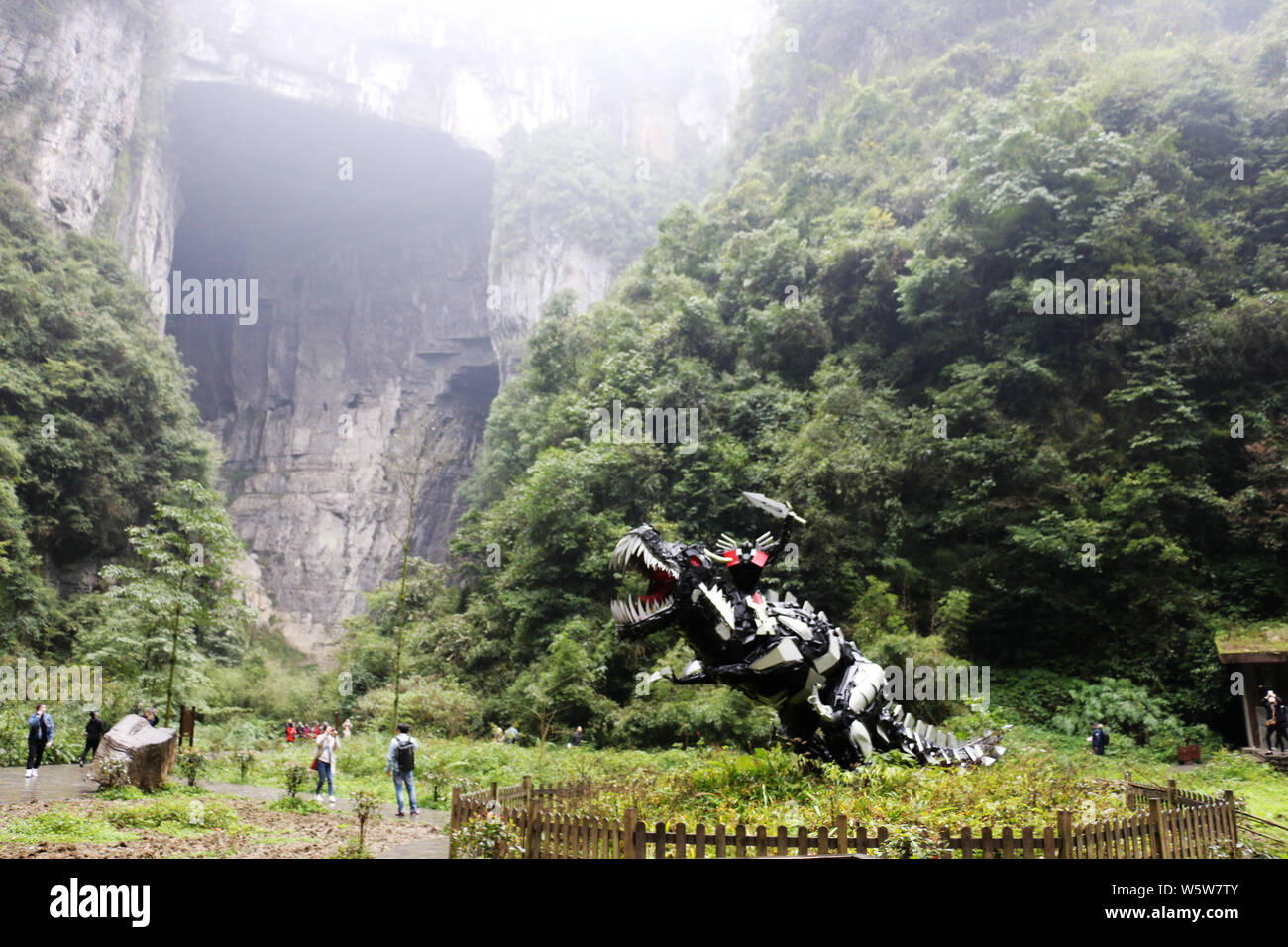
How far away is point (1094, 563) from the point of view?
567 inches

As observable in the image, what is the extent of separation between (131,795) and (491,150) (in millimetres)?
43773

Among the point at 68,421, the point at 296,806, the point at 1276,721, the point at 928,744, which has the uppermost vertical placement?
the point at 68,421

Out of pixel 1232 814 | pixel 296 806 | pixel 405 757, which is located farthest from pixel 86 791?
pixel 1232 814

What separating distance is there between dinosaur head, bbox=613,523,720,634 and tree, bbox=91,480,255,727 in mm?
9253

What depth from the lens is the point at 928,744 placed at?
8.00 m

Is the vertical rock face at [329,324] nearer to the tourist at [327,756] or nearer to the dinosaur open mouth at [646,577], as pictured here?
the tourist at [327,756]

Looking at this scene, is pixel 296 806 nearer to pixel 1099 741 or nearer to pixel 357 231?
pixel 1099 741

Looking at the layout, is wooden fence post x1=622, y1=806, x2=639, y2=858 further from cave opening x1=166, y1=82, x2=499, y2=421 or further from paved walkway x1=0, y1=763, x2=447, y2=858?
cave opening x1=166, y1=82, x2=499, y2=421

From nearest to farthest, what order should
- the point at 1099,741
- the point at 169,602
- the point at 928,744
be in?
the point at 928,744 < the point at 1099,741 < the point at 169,602

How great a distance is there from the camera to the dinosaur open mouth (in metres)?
6.55

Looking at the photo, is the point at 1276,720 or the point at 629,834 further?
the point at 1276,720

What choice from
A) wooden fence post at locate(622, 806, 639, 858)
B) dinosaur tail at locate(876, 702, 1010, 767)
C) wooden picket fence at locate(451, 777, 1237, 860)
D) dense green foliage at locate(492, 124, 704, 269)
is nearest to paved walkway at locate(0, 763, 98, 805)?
wooden picket fence at locate(451, 777, 1237, 860)

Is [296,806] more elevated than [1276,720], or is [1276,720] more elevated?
[1276,720]

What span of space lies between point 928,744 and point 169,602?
11235 mm
